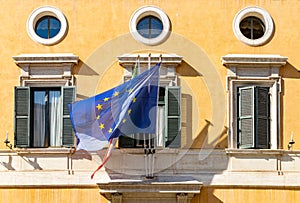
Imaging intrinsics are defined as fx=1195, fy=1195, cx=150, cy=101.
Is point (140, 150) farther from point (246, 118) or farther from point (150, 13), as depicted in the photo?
point (150, 13)

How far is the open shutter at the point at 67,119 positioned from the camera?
2770cm

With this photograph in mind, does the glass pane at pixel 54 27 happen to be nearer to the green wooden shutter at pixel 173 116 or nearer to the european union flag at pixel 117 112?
the european union flag at pixel 117 112

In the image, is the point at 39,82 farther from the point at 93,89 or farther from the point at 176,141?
the point at 176,141

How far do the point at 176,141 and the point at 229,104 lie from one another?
5.12 ft

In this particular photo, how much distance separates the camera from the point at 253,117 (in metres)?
27.7

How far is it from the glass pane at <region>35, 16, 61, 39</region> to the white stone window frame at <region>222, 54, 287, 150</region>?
4.04m

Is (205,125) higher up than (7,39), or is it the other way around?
(7,39)

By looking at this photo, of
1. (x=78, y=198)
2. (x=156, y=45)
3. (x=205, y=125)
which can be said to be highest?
(x=156, y=45)

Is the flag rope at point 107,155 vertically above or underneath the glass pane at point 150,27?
underneath

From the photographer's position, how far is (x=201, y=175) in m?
27.8

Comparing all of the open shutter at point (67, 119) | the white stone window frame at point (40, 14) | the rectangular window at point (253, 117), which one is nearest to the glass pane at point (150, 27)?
the white stone window frame at point (40, 14)

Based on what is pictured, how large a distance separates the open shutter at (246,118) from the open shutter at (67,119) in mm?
3919

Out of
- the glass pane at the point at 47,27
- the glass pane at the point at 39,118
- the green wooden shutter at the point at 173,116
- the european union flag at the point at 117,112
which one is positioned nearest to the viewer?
the european union flag at the point at 117,112

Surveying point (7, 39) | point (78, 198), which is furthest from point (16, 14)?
point (78, 198)
